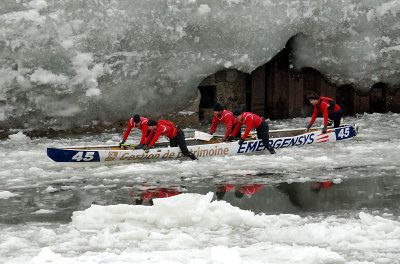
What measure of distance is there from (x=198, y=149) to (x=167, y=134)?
2.67ft

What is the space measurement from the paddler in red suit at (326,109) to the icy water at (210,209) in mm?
1219

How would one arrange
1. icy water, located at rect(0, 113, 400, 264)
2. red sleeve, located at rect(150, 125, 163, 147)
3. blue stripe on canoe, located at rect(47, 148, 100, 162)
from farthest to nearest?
1. red sleeve, located at rect(150, 125, 163, 147)
2. blue stripe on canoe, located at rect(47, 148, 100, 162)
3. icy water, located at rect(0, 113, 400, 264)

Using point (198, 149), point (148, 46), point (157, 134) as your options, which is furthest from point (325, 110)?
point (148, 46)

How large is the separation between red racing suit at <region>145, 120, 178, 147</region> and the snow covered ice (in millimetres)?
4061

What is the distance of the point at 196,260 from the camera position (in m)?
7.02

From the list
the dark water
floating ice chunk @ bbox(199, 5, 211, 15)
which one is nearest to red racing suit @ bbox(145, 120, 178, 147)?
the dark water

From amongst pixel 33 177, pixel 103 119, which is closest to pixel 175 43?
pixel 103 119

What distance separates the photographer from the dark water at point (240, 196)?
962 cm

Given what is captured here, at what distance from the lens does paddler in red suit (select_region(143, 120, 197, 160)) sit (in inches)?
542

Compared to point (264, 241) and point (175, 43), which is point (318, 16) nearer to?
point (175, 43)

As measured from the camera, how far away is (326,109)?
53.4 ft

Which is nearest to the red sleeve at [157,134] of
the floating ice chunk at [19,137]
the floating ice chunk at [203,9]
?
the floating ice chunk at [19,137]

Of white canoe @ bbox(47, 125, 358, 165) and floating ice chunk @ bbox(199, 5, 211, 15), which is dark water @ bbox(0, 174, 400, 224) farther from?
floating ice chunk @ bbox(199, 5, 211, 15)

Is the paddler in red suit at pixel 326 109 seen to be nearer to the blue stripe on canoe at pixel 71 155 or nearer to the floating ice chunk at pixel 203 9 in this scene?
the floating ice chunk at pixel 203 9
